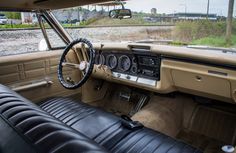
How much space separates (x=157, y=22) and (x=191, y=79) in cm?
65

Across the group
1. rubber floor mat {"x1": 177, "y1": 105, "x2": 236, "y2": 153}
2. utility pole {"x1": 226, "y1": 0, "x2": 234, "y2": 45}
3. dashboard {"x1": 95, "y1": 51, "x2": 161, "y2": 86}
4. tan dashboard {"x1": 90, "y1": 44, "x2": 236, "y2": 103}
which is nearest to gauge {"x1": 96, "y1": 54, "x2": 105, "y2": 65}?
dashboard {"x1": 95, "y1": 51, "x2": 161, "y2": 86}

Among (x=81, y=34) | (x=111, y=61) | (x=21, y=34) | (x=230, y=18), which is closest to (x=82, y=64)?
(x=111, y=61)

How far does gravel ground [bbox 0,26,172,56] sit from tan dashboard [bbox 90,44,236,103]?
252mm

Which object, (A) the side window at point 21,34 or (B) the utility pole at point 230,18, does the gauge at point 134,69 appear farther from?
(A) the side window at point 21,34

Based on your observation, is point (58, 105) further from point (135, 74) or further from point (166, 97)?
point (166, 97)

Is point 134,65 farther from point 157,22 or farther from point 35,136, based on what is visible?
point 35,136

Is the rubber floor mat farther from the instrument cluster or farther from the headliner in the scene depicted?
the headliner

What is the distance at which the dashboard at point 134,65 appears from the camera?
247 centimetres

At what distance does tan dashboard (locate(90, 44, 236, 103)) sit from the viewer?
Answer: 1935 mm

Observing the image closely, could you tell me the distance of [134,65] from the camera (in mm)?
2674

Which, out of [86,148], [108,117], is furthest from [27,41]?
[86,148]

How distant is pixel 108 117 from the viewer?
6.38 feet

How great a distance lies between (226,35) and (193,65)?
344mm

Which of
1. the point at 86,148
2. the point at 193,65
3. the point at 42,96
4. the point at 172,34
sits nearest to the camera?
the point at 86,148
